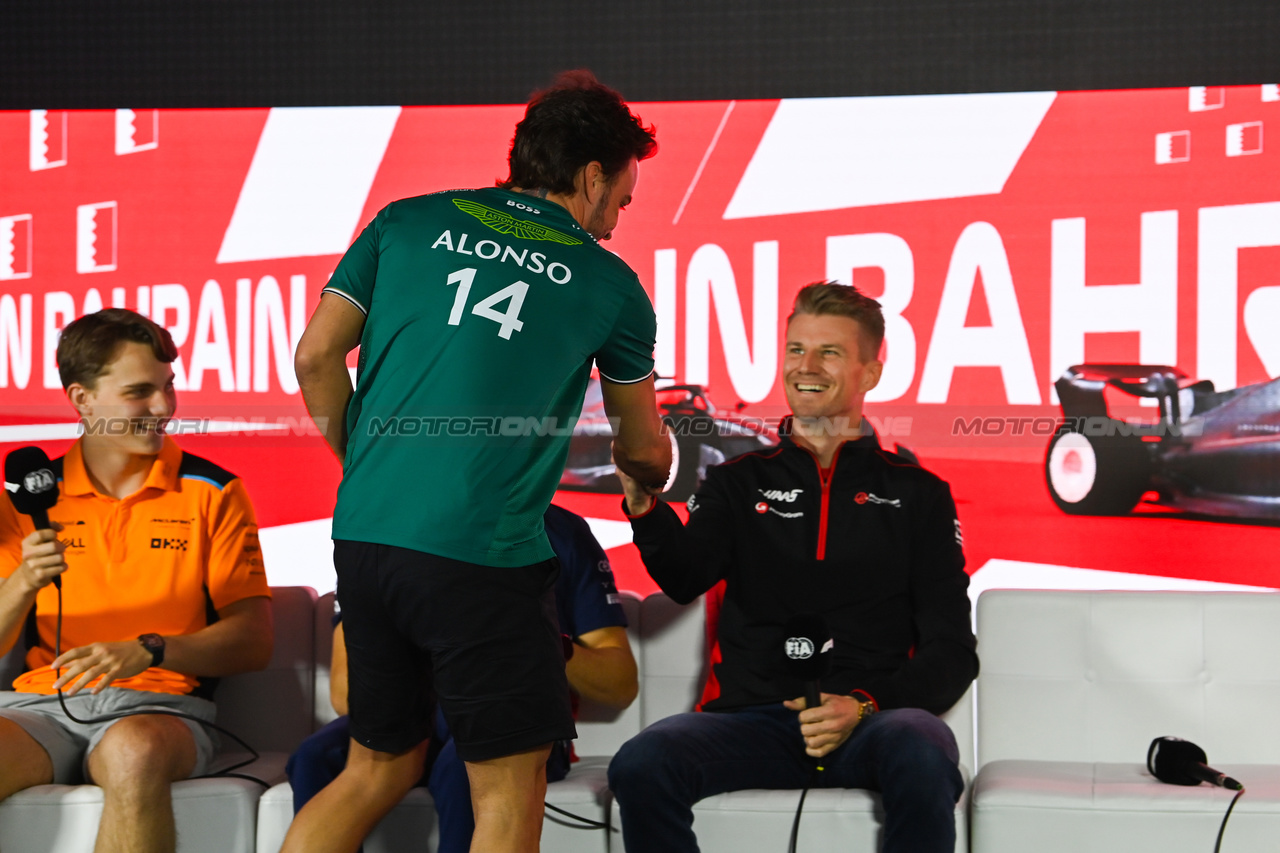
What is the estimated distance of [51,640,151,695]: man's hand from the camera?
83.7 inches

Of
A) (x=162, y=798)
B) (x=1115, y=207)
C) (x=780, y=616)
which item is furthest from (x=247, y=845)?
(x=1115, y=207)

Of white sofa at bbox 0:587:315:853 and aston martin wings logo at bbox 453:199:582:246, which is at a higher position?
aston martin wings logo at bbox 453:199:582:246

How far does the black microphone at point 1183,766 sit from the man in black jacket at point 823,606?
1.29 ft

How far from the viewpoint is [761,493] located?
8.25 ft

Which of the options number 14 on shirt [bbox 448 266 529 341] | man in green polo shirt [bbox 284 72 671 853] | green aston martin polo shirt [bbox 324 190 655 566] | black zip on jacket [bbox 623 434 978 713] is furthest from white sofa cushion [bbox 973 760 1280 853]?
number 14 on shirt [bbox 448 266 529 341]

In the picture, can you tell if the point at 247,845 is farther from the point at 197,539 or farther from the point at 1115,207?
the point at 1115,207

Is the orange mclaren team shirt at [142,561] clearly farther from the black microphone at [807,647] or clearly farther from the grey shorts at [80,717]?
the black microphone at [807,647]

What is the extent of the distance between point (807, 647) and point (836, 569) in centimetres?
42

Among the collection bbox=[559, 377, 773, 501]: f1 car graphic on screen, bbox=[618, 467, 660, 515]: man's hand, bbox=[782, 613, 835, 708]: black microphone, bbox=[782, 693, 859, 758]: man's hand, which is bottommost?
bbox=[782, 693, 859, 758]: man's hand

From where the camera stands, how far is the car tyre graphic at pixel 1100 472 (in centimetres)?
331

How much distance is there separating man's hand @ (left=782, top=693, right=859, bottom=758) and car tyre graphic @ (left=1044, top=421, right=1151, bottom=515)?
1507 mm

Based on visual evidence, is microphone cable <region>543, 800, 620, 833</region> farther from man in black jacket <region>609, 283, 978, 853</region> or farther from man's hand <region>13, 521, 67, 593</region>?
man's hand <region>13, 521, 67, 593</region>

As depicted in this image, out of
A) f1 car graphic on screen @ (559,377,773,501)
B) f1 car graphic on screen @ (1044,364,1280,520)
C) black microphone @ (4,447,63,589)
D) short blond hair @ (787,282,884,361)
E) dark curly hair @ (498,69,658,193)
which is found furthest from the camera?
f1 car graphic on screen @ (559,377,773,501)

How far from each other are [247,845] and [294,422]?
1.65 metres
